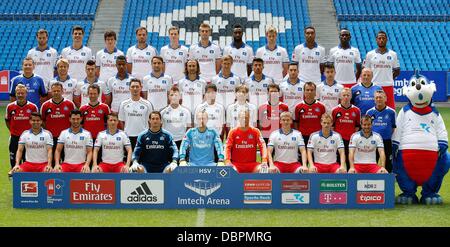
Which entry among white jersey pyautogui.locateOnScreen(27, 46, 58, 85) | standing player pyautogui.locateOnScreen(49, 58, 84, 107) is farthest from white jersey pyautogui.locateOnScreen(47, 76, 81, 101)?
white jersey pyautogui.locateOnScreen(27, 46, 58, 85)

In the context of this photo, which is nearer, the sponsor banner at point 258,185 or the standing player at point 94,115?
the sponsor banner at point 258,185

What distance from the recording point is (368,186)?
9492mm

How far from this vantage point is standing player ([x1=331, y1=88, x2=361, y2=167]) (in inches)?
425

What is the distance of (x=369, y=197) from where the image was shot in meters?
9.55

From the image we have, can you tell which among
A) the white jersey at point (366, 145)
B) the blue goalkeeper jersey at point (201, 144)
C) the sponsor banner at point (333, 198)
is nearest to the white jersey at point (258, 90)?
the blue goalkeeper jersey at point (201, 144)

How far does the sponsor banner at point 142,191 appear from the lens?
9461 mm

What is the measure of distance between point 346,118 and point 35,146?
4108 millimetres

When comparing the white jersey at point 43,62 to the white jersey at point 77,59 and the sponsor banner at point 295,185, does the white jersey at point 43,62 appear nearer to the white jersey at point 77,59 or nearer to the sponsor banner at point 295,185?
the white jersey at point 77,59

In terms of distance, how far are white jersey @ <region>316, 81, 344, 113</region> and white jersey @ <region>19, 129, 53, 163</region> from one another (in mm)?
3785

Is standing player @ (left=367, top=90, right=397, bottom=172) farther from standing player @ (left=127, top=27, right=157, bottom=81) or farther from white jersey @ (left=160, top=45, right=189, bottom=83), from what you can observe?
standing player @ (left=127, top=27, right=157, bottom=81)

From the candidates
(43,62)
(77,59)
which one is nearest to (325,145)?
(77,59)

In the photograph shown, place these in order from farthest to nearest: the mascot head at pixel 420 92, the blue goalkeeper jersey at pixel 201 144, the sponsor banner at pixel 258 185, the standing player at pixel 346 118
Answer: the standing player at pixel 346 118 < the blue goalkeeper jersey at pixel 201 144 < the mascot head at pixel 420 92 < the sponsor banner at pixel 258 185

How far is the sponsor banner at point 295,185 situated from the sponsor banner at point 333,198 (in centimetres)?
22
